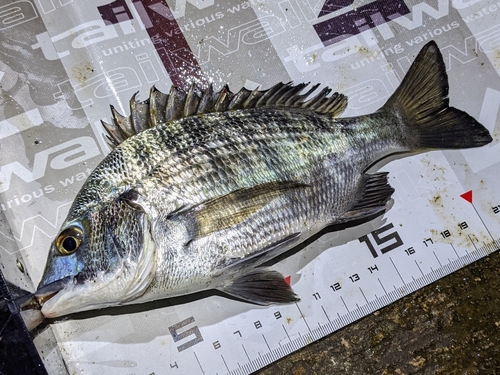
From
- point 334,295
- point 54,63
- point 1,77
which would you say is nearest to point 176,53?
point 54,63

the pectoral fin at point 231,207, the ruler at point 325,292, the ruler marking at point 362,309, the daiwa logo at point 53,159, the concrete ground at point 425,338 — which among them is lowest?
the concrete ground at point 425,338

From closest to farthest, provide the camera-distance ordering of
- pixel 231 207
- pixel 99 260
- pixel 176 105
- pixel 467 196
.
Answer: pixel 99 260
pixel 231 207
pixel 176 105
pixel 467 196

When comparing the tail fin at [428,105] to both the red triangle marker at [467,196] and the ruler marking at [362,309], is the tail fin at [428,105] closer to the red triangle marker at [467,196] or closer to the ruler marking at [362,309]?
the red triangle marker at [467,196]

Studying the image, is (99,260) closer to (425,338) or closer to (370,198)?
(370,198)

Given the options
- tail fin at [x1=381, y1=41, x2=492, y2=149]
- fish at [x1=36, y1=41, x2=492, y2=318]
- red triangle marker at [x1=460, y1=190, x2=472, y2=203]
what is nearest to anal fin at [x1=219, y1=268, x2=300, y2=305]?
fish at [x1=36, y1=41, x2=492, y2=318]

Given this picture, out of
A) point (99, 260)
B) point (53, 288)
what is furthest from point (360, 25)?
point (53, 288)

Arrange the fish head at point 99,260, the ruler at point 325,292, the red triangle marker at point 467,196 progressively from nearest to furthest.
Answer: the fish head at point 99,260 → the ruler at point 325,292 → the red triangle marker at point 467,196

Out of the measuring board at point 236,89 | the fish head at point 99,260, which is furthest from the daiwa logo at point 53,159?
the fish head at point 99,260
